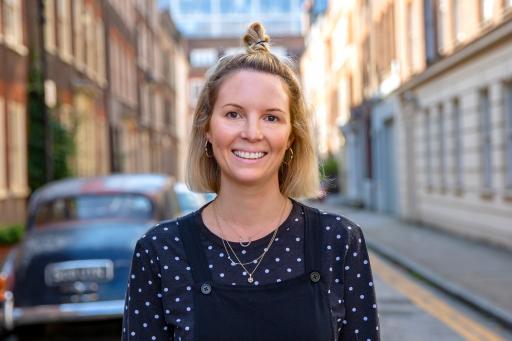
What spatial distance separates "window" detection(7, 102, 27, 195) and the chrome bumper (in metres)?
11.6

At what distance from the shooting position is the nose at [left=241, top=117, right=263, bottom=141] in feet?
8.01

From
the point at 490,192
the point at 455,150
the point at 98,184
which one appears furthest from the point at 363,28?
the point at 98,184

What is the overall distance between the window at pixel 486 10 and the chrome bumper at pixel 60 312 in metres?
12.0

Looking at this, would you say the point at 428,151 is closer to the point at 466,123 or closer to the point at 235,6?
the point at 466,123

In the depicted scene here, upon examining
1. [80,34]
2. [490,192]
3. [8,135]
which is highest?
[80,34]

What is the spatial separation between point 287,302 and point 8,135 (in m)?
18.0

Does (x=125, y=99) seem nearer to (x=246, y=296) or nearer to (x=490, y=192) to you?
(x=490, y=192)

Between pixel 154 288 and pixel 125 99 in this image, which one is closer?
pixel 154 288

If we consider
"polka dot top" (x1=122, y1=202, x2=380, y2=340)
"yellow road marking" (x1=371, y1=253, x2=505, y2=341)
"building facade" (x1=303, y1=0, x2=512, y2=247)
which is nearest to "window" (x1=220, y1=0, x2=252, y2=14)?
"building facade" (x1=303, y1=0, x2=512, y2=247)

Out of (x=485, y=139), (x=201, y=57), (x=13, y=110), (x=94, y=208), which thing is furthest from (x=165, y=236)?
(x=201, y=57)

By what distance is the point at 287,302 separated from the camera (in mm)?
2334

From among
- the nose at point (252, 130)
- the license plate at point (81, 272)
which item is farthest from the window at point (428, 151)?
the nose at point (252, 130)

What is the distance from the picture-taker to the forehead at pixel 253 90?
2.46 metres

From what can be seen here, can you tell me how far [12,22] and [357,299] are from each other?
18.5 metres
